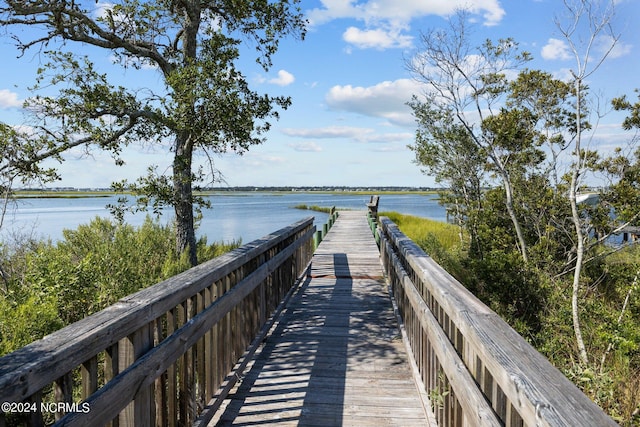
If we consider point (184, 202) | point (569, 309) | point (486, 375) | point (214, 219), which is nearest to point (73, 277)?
point (184, 202)

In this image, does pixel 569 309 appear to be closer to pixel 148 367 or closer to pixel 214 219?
pixel 148 367

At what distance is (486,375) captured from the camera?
1.96 metres

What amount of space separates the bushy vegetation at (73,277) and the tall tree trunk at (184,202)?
37 centimetres

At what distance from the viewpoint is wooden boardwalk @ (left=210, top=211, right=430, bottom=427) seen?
3.23 metres

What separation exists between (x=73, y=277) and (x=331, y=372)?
131 inches

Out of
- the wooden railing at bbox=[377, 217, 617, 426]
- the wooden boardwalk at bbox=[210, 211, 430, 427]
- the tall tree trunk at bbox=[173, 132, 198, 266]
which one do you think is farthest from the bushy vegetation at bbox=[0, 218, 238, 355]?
the wooden railing at bbox=[377, 217, 617, 426]

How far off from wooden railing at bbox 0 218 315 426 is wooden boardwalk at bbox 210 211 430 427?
0.77 feet

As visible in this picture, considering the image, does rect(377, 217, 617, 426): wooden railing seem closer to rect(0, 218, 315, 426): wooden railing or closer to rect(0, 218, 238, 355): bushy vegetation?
rect(0, 218, 315, 426): wooden railing

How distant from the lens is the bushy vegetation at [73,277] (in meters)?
4.02

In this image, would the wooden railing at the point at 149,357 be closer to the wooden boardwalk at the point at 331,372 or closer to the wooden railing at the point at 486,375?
the wooden boardwalk at the point at 331,372

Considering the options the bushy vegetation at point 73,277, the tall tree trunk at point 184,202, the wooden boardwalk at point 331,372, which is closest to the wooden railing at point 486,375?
the wooden boardwalk at point 331,372

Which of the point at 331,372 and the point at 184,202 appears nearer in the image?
the point at 331,372

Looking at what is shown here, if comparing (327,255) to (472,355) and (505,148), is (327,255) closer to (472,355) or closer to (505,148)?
(505,148)

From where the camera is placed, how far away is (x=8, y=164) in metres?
6.60
